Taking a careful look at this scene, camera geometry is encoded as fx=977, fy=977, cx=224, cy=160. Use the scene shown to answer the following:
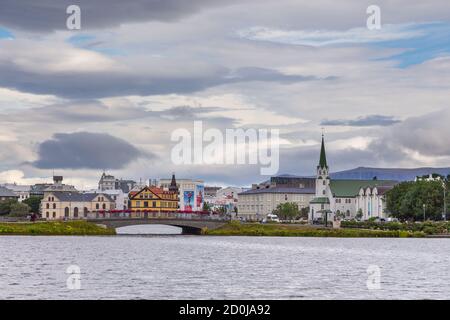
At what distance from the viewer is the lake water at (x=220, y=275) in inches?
2419

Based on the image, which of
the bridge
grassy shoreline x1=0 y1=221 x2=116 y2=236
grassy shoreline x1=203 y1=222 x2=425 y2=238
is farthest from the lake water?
grassy shoreline x1=203 y1=222 x2=425 y2=238

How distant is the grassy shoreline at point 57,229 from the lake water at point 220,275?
60012 millimetres

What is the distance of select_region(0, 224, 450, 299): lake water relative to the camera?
61.4 m

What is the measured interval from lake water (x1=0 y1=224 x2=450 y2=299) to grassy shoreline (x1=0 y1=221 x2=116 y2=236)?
2363 inches

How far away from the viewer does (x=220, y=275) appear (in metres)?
76.4

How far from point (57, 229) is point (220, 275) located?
104 metres

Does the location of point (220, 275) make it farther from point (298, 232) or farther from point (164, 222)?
point (298, 232)

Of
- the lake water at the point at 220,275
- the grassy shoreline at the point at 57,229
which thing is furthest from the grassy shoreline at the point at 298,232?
the lake water at the point at 220,275

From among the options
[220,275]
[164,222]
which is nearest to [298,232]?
[164,222]

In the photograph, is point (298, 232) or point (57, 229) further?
point (298, 232)

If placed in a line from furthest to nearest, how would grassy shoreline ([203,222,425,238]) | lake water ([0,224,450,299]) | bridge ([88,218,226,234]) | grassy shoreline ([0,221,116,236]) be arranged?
grassy shoreline ([203,222,425,238]), bridge ([88,218,226,234]), grassy shoreline ([0,221,116,236]), lake water ([0,224,450,299])

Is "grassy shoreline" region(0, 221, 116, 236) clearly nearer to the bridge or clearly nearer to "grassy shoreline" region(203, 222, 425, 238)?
the bridge
